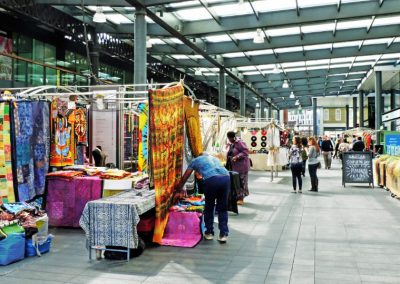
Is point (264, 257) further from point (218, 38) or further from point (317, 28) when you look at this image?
point (218, 38)

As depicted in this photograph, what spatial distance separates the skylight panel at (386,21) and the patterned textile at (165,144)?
39.5ft

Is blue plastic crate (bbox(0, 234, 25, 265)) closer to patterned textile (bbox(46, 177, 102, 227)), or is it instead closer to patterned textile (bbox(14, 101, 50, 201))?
patterned textile (bbox(14, 101, 50, 201))

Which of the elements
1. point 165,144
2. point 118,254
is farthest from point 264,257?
point 165,144

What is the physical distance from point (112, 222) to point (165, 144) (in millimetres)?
Result: 1520

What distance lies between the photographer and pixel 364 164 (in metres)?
14.2

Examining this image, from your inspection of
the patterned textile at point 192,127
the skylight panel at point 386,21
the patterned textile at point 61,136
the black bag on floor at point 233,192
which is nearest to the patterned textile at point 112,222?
the patterned textile at point 192,127

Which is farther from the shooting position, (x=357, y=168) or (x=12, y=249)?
(x=357, y=168)

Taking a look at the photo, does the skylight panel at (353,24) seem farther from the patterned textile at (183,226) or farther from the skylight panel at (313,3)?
the patterned textile at (183,226)

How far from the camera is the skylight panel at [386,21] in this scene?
16.5m

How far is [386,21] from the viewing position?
16.9 meters

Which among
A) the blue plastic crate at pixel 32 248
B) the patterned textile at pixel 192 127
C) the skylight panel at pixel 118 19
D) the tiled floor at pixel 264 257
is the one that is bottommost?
the tiled floor at pixel 264 257

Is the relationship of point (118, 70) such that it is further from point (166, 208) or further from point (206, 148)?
point (166, 208)

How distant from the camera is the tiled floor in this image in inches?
199

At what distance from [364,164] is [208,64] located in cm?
1106
